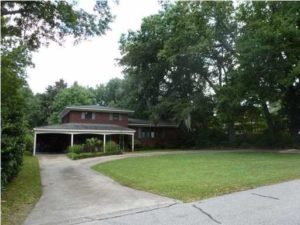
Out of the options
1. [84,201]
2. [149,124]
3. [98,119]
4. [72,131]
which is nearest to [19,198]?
[84,201]

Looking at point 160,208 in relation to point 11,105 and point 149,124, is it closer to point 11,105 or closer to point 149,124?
point 11,105

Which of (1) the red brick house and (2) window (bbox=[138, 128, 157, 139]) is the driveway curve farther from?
(2) window (bbox=[138, 128, 157, 139])

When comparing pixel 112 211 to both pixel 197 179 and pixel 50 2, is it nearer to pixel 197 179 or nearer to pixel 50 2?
pixel 197 179

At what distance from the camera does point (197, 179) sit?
40.8 feet

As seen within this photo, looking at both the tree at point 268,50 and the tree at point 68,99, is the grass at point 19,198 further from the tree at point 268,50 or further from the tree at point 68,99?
the tree at point 68,99

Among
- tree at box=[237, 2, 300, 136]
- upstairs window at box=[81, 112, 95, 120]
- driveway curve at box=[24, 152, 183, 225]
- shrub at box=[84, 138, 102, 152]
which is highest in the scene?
tree at box=[237, 2, 300, 136]

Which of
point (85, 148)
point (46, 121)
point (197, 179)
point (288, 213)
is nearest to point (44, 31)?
point (197, 179)

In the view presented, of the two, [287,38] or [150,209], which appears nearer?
[150,209]

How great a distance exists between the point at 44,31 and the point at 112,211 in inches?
295

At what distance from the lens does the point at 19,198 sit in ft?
32.5

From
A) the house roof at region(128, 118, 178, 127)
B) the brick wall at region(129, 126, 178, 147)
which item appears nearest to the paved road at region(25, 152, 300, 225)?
the house roof at region(128, 118, 178, 127)

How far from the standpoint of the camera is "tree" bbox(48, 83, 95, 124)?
5670 cm

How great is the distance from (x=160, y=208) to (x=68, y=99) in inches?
2033

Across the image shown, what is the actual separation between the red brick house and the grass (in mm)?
19332
